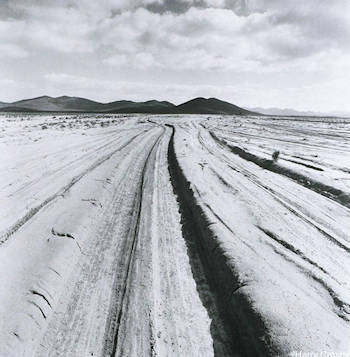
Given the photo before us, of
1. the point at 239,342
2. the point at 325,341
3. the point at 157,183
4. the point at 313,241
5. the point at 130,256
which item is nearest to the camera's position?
the point at 325,341

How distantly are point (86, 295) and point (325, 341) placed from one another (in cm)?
259

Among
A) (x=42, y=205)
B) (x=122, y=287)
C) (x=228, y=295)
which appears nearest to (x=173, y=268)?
(x=122, y=287)

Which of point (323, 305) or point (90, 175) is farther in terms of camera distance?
point (90, 175)

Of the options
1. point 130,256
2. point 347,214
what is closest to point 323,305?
point 130,256

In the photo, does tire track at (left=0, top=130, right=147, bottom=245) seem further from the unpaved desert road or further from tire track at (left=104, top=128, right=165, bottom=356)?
tire track at (left=104, top=128, right=165, bottom=356)

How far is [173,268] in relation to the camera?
3932mm

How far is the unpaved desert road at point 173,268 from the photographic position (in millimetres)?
2760

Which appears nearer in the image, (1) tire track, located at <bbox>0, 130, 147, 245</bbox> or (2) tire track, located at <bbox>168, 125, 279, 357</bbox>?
(2) tire track, located at <bbox>168, 125, 279, 357</bbox>

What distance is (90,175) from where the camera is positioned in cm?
860

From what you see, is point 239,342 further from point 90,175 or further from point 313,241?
point 90,175

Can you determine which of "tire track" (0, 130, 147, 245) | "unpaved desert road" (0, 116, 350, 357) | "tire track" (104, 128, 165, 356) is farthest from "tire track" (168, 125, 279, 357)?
"tire track" (0, 130, 147, 245)

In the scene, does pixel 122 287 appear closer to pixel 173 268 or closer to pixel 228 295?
pixel 173 268

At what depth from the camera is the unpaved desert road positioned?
2760 millimetres

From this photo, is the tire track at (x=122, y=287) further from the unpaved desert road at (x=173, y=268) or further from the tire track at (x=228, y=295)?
the tire track at (x=228, y=295)
